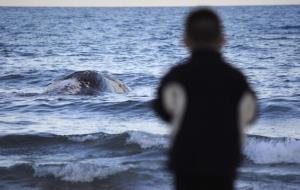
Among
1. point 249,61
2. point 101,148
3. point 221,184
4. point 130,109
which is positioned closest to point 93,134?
point 101,148

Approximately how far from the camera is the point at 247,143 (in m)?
11.4

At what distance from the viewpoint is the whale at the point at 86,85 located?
59.0 feet

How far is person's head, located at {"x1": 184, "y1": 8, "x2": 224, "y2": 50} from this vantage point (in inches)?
141

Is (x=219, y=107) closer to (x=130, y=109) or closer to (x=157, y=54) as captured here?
(x=130, y=109)

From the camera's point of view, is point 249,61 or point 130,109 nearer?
point 130,109

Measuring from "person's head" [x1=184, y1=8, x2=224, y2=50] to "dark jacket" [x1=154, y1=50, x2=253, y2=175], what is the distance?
0.43 ft

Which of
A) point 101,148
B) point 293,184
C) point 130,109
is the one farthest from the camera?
point 130,109

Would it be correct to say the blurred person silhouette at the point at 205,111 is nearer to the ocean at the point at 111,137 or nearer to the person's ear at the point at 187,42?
the person's ear at the point at 187,42

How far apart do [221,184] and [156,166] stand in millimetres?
6055

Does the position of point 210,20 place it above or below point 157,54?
above

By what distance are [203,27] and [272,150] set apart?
25.3ft

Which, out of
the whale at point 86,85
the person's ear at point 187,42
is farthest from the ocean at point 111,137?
the person's ear at point 187,42

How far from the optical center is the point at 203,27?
3.60m

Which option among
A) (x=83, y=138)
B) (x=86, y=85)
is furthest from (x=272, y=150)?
(x=86, y=85)
